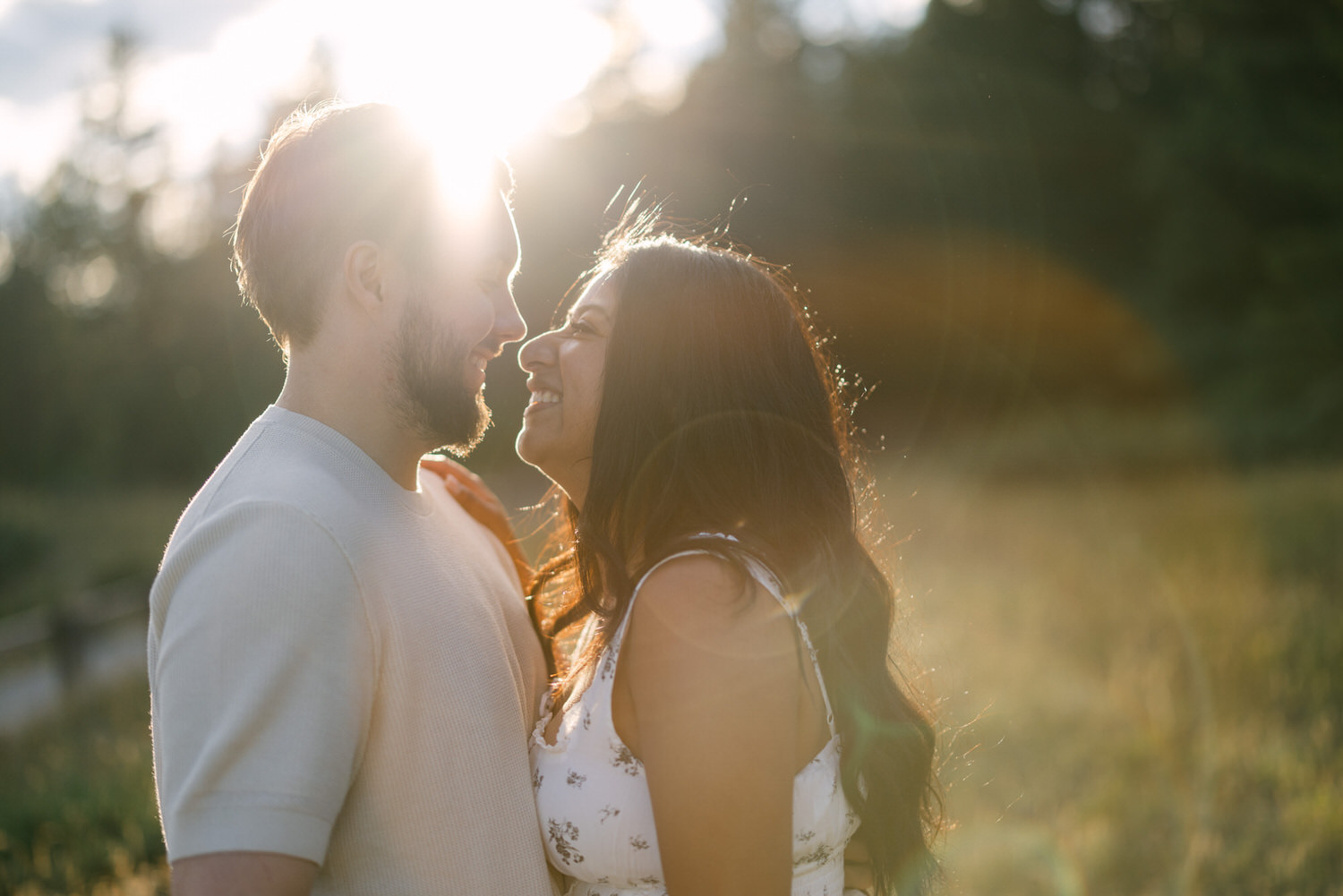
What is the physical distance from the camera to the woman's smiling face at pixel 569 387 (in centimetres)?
260

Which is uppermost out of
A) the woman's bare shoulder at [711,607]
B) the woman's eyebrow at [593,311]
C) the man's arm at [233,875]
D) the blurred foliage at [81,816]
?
the woman's eyebrow at [593,311]

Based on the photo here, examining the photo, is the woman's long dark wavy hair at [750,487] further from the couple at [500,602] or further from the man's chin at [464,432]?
the man's chin at [464,432]

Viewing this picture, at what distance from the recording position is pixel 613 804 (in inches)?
84.4

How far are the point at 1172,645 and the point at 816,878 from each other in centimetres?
589

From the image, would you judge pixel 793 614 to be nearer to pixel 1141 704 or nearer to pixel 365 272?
pixel 365 272

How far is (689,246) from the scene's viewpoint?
2645mm

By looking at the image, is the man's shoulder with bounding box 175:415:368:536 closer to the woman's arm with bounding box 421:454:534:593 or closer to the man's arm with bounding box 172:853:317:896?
the man's arm with bounding box 172:853:317:896

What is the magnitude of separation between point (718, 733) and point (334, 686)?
757mm

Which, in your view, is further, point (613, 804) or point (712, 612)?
point (613, 804)

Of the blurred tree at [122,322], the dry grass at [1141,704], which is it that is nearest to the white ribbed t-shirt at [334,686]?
the dry grass at [1141,704]

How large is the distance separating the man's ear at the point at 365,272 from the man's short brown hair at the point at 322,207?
2cm

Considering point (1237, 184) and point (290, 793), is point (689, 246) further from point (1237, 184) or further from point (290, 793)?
point (1237, 184)

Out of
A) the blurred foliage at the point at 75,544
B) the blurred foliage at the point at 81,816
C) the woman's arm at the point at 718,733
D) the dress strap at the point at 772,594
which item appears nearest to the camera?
the woman's arm at the point at 718,733

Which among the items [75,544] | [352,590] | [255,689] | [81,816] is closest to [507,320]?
[352,590]
